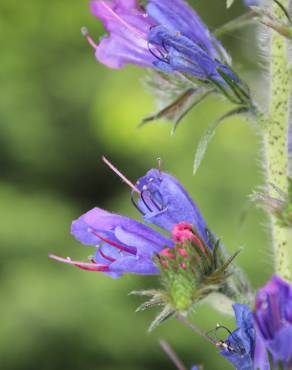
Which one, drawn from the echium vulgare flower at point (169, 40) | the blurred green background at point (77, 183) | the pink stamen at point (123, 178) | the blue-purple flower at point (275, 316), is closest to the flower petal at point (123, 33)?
the echium vulgare flower at point (169, 40)

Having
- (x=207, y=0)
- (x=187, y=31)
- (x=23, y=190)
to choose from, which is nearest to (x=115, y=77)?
(x=23, y=190)

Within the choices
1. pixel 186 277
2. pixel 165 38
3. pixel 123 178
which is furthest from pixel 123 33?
pixel 186 277

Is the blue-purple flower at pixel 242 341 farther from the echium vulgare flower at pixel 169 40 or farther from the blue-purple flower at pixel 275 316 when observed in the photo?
the echium vulgare flower at pixel 169 40

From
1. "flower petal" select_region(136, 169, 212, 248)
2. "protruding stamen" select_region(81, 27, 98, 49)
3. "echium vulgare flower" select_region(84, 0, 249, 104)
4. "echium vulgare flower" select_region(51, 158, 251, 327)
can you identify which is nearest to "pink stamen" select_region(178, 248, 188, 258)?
"echium vulgare flower" select_region(51, 158, 251, 327)

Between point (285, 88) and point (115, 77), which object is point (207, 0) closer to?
point (115, 77)

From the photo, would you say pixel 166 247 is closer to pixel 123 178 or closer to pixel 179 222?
pixel 179 222

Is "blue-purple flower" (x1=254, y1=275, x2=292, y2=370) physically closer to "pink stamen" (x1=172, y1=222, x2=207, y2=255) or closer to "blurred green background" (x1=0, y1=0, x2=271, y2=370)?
"pink stamen" (x1=172, y1=222, x2=207, y2=255)
